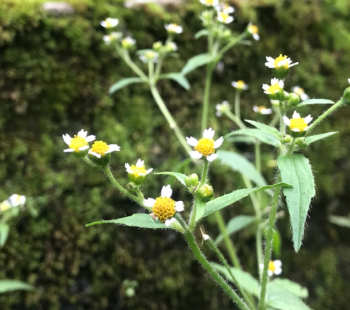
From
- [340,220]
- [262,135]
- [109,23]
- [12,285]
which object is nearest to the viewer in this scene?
[262,135]

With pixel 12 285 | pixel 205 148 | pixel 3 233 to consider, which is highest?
pixel 205 148

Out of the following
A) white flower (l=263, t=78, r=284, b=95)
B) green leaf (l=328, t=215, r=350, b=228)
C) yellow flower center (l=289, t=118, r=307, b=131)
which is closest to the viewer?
yellow flower center (l=289, t=118, r=307, b=131)

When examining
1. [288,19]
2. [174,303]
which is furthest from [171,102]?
[174,303]

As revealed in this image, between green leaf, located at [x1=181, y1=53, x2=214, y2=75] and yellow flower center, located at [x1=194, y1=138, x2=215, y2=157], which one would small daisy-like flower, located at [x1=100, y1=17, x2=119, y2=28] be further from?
yellow flower center, located at [x1=194, y1=138, x2=215, y2=157]

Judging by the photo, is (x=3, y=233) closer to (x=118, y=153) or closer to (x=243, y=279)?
(x=118, y=153)

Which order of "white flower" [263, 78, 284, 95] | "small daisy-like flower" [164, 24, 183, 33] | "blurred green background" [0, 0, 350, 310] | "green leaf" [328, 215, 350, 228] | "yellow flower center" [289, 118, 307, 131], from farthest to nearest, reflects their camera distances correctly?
"green leaf" [328, 215, 350, 228], "small daisy-like flower" [164, 24, 183, 33], "blurred green background" [0, 0, 350, 310], "white flower" [263, 78, 284, 95], "yellow flower center" [289, 118, 307, 131]

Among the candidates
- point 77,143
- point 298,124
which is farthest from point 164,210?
point 298,124

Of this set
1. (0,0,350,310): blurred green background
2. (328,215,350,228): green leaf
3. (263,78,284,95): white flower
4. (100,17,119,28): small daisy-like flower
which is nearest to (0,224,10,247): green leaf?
(0,0,350,310): blurred green background
